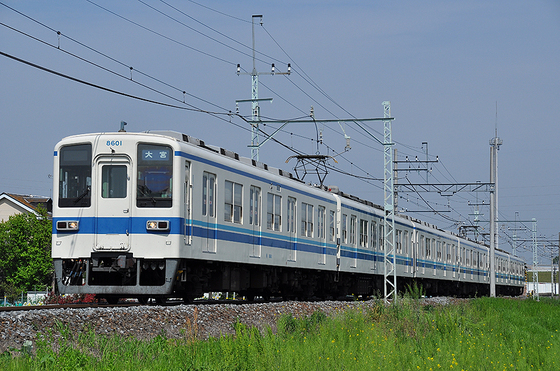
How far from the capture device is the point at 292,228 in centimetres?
1856

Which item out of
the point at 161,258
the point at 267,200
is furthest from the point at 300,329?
the point at 267,200

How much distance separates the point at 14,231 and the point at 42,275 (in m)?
3.78

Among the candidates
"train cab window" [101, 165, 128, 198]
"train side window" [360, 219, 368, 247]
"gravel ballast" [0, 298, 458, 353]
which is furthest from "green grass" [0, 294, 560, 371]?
"train side window" [360, 219, 368, 247]

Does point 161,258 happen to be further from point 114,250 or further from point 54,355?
point 54,355

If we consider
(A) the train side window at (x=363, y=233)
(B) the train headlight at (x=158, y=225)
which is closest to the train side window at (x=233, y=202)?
(B) the train headlight at (x=158, y=225)

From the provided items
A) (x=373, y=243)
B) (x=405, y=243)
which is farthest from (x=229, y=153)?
(x=405, y=243)

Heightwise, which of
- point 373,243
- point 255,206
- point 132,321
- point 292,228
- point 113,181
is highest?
point 113,181

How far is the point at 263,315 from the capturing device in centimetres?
1327

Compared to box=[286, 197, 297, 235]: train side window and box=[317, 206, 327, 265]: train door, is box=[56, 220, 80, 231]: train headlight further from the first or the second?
box=[317, 206, 327, 265]: train door

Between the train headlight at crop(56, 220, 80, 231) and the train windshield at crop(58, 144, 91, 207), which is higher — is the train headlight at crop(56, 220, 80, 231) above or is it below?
below

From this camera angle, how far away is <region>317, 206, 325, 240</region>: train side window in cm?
2045

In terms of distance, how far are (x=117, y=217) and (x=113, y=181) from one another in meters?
0.68

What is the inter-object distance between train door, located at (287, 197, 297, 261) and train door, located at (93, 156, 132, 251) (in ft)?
19.4

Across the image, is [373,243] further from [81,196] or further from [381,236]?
[81,196]
